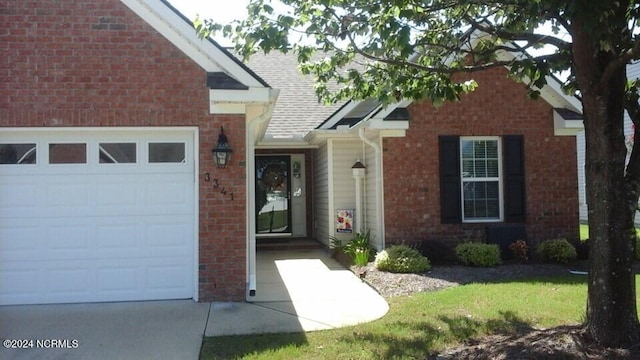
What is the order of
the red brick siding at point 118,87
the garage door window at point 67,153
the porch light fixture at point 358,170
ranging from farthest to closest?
the porch light fixture at point 358,170
the garage door window at point 67,153
the red brick siding at point 118,87

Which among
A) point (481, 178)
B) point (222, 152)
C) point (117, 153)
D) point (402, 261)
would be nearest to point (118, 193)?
point (117, 153)

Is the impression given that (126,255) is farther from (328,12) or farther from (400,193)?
(400,193)

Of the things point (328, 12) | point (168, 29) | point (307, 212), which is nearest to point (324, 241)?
point (307, 212)

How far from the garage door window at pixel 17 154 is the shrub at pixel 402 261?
5.93 m

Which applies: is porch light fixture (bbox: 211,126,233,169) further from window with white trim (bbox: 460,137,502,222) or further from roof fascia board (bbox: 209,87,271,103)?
window with white trim (bbox: 460,137,502,222)

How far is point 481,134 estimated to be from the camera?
11336 mm

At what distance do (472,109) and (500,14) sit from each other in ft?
14.0

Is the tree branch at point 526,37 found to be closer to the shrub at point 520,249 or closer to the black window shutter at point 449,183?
the black window shutter at point 449,183

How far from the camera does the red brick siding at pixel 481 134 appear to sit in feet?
36.3

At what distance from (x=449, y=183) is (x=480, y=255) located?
1747 millimetres

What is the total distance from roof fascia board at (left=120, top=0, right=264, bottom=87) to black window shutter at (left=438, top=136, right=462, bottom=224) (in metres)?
4.97

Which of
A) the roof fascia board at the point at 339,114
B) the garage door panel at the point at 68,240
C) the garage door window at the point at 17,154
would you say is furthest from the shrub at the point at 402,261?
the garage door window at the point at 17,154

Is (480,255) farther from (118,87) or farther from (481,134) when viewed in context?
(118,87)

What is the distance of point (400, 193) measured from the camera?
36.3 ft
